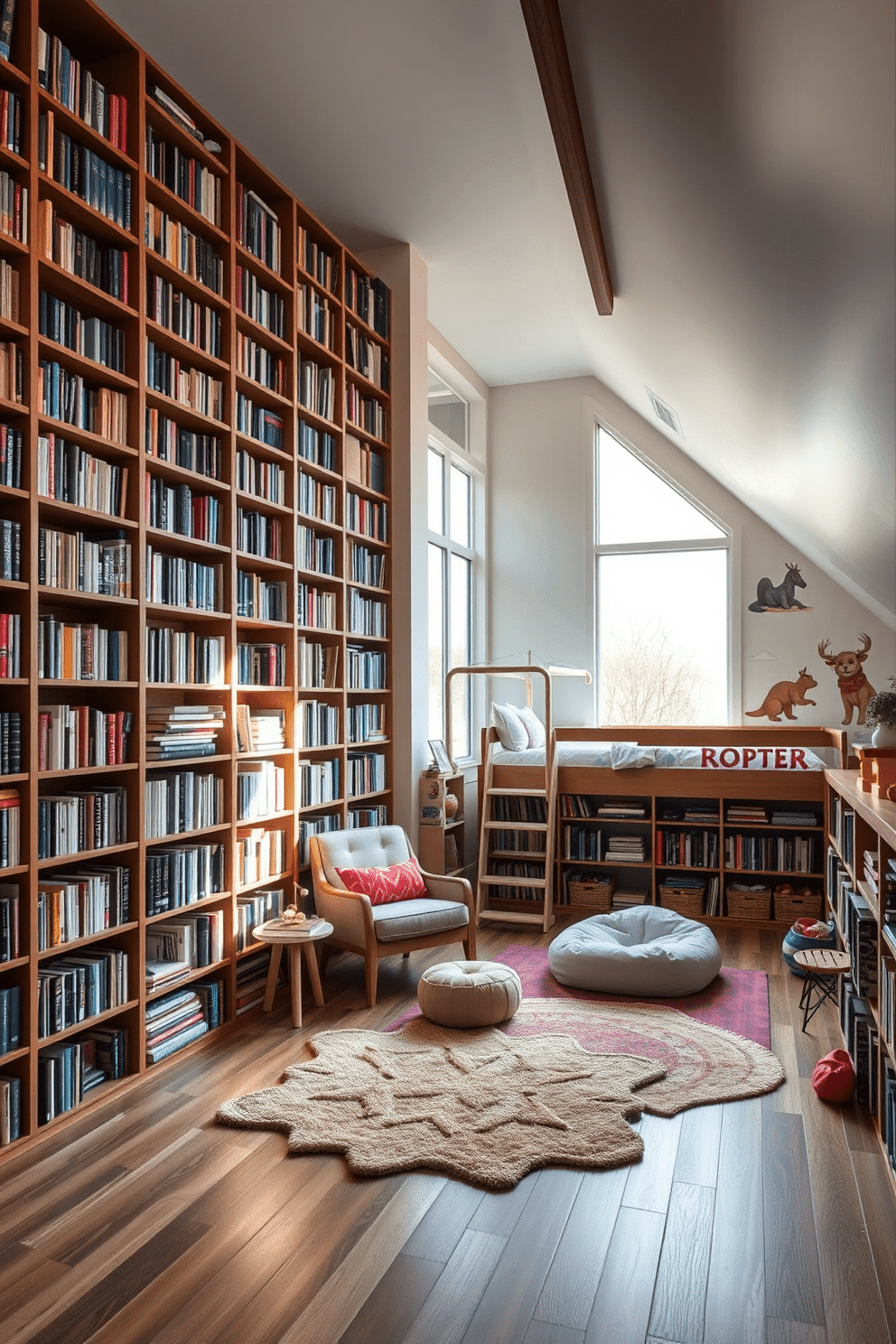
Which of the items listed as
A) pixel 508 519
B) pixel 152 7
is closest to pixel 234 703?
pixel 152 7

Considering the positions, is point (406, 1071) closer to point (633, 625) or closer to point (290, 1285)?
point (290, 1285)

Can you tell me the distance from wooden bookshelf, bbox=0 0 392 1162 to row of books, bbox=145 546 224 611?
0.5 inches

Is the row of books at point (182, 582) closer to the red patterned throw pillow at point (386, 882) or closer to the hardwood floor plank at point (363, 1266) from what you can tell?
the red patterned throw pillow at point (386, 882)

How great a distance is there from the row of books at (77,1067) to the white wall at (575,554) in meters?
4.71

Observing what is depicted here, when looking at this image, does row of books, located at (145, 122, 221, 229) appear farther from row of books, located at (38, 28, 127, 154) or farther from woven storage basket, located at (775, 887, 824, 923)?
woven storage basket, located at (775, 887, 824, 923)

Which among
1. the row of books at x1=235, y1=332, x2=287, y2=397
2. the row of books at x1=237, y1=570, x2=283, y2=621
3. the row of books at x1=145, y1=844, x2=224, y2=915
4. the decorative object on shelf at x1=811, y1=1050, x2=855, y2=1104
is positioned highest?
the row of books at x1=235, y1=332, x2=287, y2=397

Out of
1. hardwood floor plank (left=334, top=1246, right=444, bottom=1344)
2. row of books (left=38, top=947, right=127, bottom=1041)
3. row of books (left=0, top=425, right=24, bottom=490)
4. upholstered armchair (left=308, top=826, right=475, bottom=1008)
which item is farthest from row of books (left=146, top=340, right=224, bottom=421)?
hardwood floor plank (left=334, top=1246, right=444, bottom=1344)

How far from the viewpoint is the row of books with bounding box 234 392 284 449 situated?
13.3 feet

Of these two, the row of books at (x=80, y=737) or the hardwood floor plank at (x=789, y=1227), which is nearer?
the hardwood floor plank at (x=789, y=1227)

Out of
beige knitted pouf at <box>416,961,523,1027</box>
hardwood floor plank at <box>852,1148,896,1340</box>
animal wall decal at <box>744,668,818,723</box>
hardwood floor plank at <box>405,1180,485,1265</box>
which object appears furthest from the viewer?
animal wall decal at <box>744,668,818,723</box>

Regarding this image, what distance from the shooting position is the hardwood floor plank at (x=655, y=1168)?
8.11 ft

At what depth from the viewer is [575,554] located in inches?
290

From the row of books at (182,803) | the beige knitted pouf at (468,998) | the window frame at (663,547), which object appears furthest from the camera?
the window frame at (663,547)

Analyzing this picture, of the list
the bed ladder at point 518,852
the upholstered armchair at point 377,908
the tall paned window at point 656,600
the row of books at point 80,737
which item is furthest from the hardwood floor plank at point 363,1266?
the tall paned window at point 656,600
